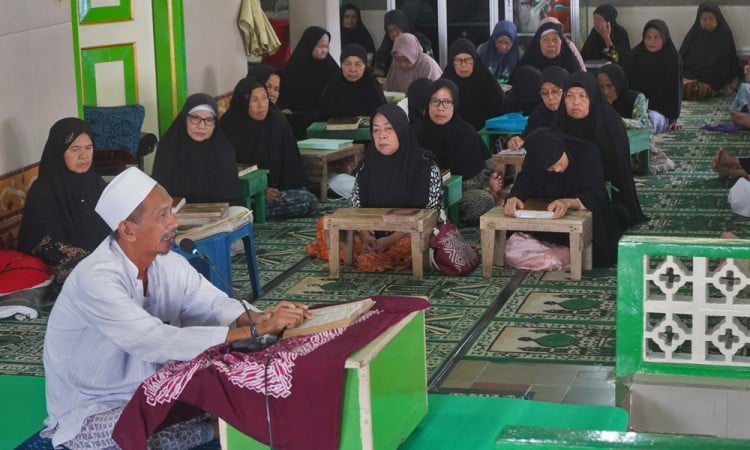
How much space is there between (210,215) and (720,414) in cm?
279

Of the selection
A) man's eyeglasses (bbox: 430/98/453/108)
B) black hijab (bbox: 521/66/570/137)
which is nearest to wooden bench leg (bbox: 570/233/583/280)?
man's eyeglasses (bbox: 430/98/453/108)

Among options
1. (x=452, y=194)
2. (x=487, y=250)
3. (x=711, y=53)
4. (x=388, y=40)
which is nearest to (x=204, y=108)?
(x=452, y=194)

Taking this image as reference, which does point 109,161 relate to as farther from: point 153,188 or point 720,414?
point 720,414

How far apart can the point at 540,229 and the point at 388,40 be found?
7.50m

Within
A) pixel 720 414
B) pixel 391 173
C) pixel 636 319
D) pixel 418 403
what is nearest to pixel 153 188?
pixel 418 403

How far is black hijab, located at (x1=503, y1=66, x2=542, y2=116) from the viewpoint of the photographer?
31.2 feet

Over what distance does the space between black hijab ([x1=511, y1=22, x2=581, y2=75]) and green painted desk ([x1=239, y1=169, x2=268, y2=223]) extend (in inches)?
141

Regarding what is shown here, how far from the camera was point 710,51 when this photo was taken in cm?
1338

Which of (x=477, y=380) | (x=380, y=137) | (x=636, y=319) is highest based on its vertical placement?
(x=380, y=137)

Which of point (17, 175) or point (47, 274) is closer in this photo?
point (47, 274)

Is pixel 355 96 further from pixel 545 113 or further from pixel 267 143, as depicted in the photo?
pixel 545 113

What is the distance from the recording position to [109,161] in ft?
26.5

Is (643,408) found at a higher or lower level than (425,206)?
lower

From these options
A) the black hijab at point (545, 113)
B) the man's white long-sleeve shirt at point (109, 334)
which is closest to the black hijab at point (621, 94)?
the black hijab at point (545, 113)
